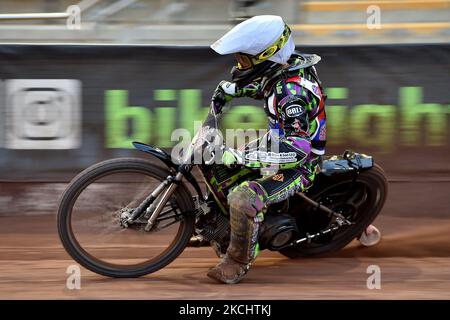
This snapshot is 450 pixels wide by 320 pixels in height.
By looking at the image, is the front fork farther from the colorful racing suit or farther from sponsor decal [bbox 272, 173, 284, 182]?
sponsor decal [bbox 272, 173, 284, 182]

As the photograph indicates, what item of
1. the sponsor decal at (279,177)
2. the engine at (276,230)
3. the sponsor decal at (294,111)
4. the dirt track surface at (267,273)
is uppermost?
the sponsor decal at (294,111)

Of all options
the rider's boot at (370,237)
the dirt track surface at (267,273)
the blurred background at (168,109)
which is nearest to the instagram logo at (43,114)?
the blurred background at (168,109)

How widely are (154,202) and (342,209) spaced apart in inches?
56.5

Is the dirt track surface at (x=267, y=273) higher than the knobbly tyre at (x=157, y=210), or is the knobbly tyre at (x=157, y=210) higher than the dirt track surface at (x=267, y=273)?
the knobbly tyre at (x=157, y=210)

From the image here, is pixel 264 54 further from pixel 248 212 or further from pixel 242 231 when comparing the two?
pixel 242 231

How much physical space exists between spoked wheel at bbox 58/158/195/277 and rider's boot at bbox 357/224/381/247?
4.82 feet

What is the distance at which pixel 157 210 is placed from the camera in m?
4.69

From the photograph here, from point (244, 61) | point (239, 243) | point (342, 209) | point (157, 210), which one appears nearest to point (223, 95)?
point (244, 61)

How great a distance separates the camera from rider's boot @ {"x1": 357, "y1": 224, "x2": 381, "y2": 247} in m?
5.46

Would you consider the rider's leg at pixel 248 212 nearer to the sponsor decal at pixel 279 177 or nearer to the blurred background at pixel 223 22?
the sponsor decal at pixel 279 177

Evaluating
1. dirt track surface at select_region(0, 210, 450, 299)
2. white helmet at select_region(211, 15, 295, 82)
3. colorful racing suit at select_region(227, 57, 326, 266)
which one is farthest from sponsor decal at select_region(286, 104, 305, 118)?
dirt track surface at select_region(0, 210, 450, 299)

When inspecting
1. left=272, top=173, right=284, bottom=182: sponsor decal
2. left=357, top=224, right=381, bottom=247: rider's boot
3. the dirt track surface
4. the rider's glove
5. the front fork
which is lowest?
the dirt track surface

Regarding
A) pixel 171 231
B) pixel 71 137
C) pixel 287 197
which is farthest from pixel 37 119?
pixel 287 197

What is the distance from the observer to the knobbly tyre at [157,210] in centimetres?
465
